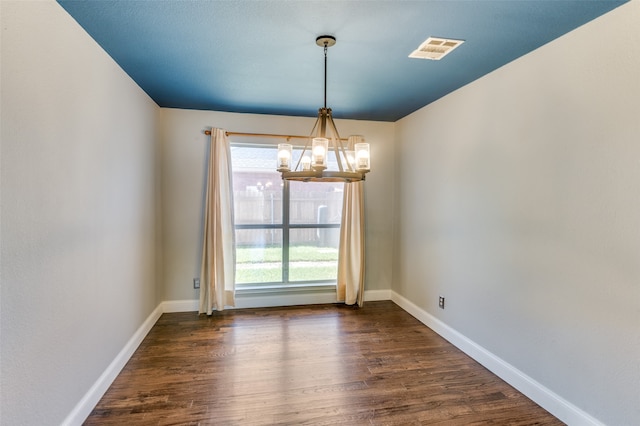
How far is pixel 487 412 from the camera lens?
2133 mm

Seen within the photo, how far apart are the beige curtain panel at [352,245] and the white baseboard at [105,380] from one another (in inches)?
93.0

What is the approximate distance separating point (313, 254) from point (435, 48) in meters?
2.91

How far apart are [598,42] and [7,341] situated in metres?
3.46

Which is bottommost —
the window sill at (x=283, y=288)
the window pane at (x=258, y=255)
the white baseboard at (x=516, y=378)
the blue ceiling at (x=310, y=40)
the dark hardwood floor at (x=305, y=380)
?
the dark hardwood floor at (x=305, y=380)

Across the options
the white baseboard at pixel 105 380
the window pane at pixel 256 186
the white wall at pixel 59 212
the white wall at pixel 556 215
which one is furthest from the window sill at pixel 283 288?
the white wall at pixel 556 215

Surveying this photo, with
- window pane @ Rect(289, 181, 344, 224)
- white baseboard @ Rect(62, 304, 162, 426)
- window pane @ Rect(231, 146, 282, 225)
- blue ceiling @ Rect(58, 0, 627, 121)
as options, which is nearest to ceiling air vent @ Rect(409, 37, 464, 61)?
blue ceiling @ Rect(58, 0, 627, 121)

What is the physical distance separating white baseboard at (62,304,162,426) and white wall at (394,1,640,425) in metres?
3.03

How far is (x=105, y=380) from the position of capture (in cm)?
231

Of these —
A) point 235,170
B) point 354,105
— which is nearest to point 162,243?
point 235,170

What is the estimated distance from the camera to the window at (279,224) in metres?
4.14

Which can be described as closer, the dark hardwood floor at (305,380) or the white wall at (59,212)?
the white wall at (59,212)

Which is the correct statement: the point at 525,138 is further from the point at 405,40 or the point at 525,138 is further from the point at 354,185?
the point at 354,185

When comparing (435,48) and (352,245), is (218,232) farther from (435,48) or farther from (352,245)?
(435,48)

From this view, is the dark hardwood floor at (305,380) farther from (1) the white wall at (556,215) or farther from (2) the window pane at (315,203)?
(2) the window pane at (315,203)
